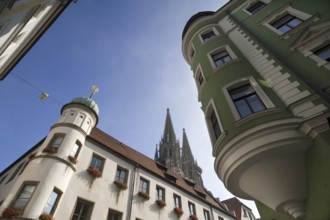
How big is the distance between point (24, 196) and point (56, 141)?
433cm

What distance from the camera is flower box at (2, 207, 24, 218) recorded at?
10.1 metres

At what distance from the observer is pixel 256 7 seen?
1385 cm

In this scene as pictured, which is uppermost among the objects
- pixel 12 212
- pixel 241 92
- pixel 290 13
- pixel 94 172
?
pixel 290 13

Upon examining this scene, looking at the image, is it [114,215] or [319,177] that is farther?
[114,215]

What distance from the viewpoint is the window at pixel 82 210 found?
1284 cm

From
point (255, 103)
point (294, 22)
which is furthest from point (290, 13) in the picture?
point (255, 103)

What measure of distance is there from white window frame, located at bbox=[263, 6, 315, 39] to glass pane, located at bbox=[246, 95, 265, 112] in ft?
12.8

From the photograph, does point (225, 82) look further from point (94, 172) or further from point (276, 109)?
point (94, 172)

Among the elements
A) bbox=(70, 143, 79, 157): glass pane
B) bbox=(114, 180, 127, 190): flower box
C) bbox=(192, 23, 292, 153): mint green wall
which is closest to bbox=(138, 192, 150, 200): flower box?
bbox=(114, 180, 127, 190): flower box

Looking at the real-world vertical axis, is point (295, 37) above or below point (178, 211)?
above

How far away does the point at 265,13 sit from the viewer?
40.6 ft

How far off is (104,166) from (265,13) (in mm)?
15608

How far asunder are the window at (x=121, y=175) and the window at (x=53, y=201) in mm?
4884

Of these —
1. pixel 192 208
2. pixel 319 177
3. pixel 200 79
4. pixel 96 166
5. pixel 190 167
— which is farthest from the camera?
pixel 190 167
